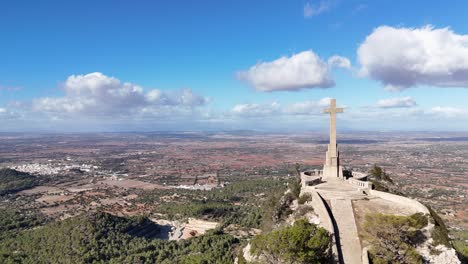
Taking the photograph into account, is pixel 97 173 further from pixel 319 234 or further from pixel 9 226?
pixel 319 234

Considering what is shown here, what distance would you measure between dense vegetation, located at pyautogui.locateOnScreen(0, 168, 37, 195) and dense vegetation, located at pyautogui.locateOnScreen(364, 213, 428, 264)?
112m

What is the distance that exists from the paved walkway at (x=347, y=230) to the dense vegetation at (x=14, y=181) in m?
108

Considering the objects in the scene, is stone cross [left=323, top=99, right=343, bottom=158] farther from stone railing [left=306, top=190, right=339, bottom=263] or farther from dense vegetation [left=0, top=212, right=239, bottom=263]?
dense vegetation [left=0, top=212, right=239, bottom=263]

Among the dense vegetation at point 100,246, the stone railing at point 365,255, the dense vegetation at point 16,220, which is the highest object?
the stone railing at point 365,255

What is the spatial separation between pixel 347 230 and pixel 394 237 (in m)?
2.95

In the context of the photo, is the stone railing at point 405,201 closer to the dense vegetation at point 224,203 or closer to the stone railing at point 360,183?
the stone railing at point 360,183

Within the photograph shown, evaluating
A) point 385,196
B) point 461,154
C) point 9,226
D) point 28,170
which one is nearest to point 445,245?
point 385,196

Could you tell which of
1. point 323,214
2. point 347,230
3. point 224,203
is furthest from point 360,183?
point 224,203

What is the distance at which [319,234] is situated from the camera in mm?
20609

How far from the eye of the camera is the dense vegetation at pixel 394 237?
21.2m

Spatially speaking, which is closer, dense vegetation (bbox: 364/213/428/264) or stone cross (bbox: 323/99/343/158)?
dense vegetation (bbox: 364/213/428/264)

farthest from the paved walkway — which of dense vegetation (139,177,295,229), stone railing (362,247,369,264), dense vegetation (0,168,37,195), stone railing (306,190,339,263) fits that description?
dense vegetation (0,168,37,195)

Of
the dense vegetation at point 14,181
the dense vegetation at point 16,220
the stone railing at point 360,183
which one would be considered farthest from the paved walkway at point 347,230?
the dense vegetation at point 14,181

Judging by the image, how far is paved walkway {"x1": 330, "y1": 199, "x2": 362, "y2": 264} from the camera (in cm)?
2160
